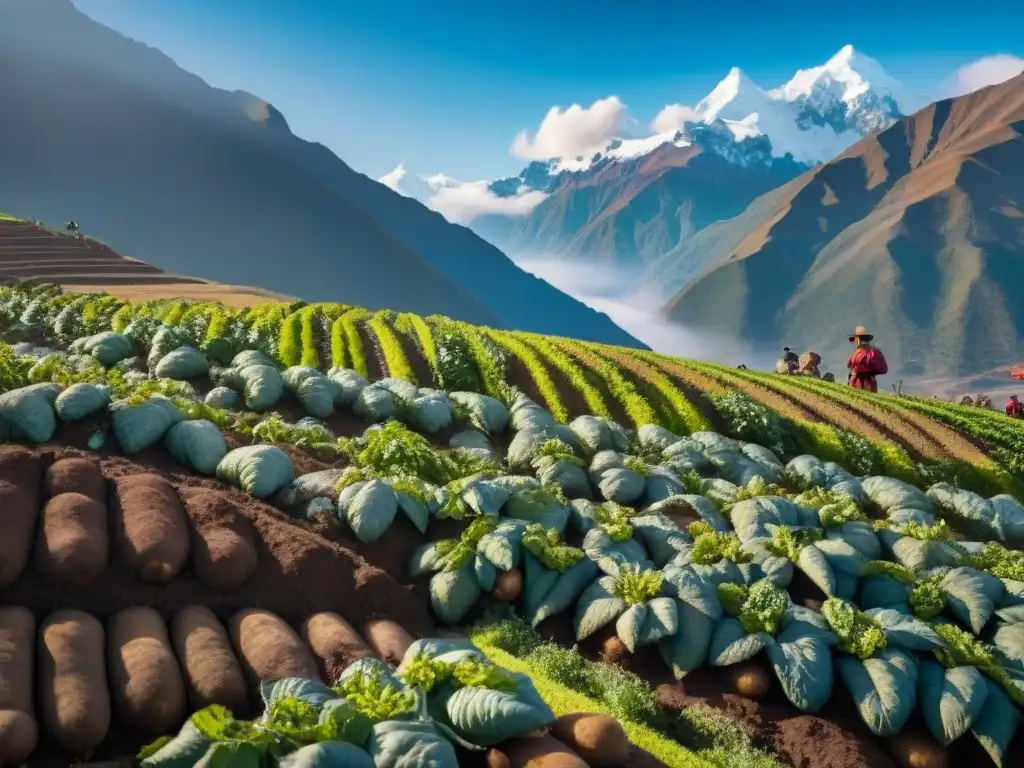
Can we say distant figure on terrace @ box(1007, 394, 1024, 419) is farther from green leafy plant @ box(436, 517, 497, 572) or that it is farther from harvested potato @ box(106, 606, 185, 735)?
harvested potato @ box(106, 606, 185, 735)

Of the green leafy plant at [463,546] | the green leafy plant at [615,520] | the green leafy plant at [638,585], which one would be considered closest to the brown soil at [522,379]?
the green leafy plant at [615,520]

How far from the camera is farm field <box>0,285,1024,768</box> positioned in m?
3.56

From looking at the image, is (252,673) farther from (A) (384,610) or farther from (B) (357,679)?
(A) (384,610)

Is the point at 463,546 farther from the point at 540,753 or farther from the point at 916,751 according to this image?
the point at 916,751

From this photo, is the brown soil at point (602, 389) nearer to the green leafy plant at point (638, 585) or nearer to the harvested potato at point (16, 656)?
the green leafy plant at point (638, 585)

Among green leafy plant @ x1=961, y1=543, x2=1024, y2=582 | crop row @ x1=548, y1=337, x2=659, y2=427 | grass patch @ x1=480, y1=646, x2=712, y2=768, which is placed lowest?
grass patch @ x1=480, y1=646, x2=712, y2=768

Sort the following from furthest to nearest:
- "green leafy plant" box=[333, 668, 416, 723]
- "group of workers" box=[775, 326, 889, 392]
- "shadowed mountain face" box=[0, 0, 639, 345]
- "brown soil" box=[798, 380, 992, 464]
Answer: "shadowed mountain face" box=[0, 0, 639, 345] → "group of workers" box=[775, 326, 889, 392] → "brown soil" box=[798, 380, 992, 464] → "green leafy plant" box=[333, 668, 416, 723]

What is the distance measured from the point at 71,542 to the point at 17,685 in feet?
3.90

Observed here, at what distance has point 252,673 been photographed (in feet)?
13.6

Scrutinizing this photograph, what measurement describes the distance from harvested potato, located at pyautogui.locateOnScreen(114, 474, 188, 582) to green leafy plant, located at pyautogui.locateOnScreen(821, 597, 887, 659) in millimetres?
4555

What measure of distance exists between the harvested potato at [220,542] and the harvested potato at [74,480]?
613 millimetres

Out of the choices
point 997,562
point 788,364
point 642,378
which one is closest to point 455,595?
point 997,562

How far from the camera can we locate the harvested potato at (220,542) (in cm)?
491

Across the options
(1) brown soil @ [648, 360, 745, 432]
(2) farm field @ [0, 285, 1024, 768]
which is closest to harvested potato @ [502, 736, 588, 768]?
(2) farm field @ [0, 285, 1024, 768]
